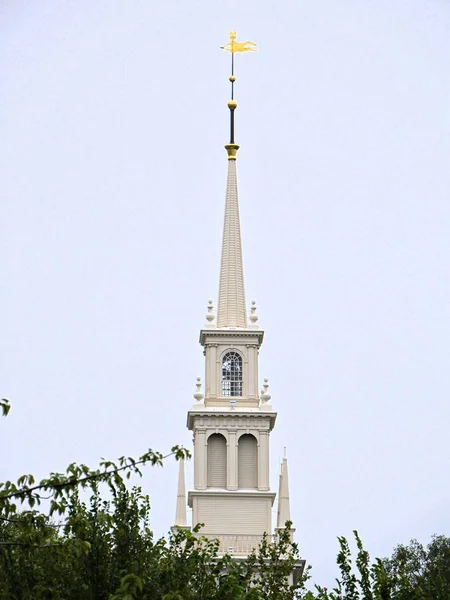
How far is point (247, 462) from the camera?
6644 centimetres

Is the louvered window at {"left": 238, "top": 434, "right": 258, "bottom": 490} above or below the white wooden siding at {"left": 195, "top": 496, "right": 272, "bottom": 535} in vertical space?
above

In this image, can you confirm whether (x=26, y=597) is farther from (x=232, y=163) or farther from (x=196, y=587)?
(x=232, y=163)

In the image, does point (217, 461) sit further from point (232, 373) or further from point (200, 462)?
point (232, 373)

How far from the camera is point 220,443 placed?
218 feet

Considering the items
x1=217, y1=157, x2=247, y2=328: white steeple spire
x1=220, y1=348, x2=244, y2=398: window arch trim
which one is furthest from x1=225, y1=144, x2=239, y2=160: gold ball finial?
x1=220, y1=348, x2=244, y2=398: window arch trim

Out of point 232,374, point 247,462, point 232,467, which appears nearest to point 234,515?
point 232,467

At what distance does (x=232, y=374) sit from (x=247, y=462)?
4.04 meters

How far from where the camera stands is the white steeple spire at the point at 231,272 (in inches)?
2697

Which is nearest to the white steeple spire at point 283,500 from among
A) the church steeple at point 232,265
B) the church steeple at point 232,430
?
the church steeple at point 232,430

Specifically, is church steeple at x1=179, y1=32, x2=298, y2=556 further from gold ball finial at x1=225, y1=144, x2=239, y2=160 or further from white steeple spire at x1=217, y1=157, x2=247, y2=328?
gold ball finial at x1=225, y1=144, x2=239, y2=160

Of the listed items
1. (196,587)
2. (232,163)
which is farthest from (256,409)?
(196,587)

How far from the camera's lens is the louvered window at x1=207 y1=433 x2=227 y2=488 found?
217ft

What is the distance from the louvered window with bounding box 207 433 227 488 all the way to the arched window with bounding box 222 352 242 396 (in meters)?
2.22

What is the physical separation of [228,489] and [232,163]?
1679 centimetres
